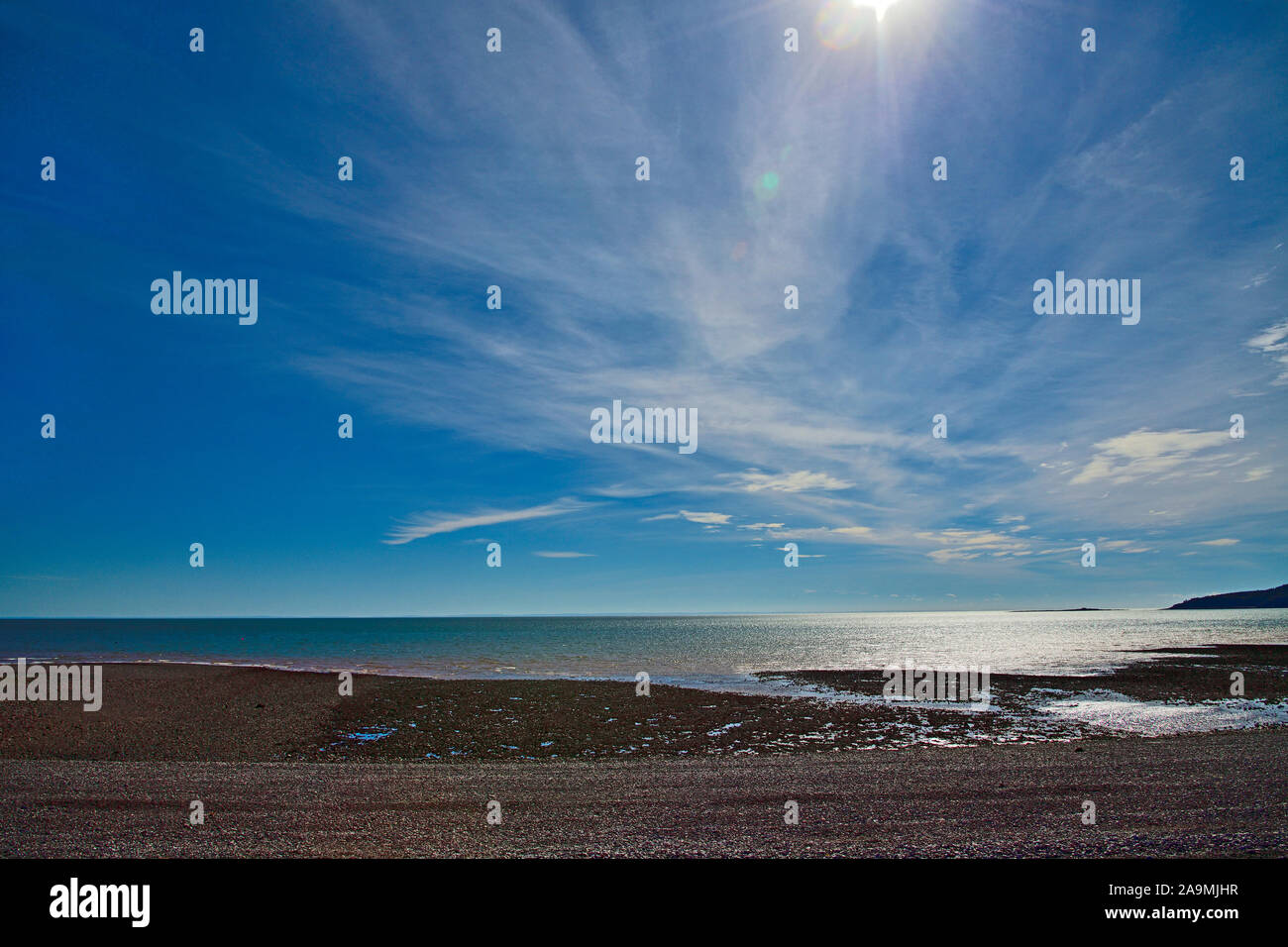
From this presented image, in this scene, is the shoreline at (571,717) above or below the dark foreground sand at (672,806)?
below

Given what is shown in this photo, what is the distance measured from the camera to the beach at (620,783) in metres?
10.9

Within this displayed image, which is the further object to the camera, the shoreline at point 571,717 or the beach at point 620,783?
the shoreline at point 571,717

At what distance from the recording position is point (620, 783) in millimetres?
15203

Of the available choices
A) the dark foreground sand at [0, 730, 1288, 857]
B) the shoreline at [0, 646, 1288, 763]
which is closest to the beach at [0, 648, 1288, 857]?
the dark foreground sand at [0, 730, 1288, 857]

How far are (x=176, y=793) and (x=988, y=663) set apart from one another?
200ft

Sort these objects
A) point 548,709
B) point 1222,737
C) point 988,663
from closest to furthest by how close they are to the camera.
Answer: point 1222,737
point 548,709
point 988,663

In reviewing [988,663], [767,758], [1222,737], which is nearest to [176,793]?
[767,758]

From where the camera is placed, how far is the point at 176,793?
46.0 ft

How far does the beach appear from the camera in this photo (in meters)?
10.9

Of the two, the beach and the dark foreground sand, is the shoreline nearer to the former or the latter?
the beach

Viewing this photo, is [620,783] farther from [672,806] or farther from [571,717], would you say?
[571,717]

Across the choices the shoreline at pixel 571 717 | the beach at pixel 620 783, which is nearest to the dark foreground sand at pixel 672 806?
the beach at pixel 620 783

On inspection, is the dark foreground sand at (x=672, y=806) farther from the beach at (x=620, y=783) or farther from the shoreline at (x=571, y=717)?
the shoreline at (x=571, y=717)
